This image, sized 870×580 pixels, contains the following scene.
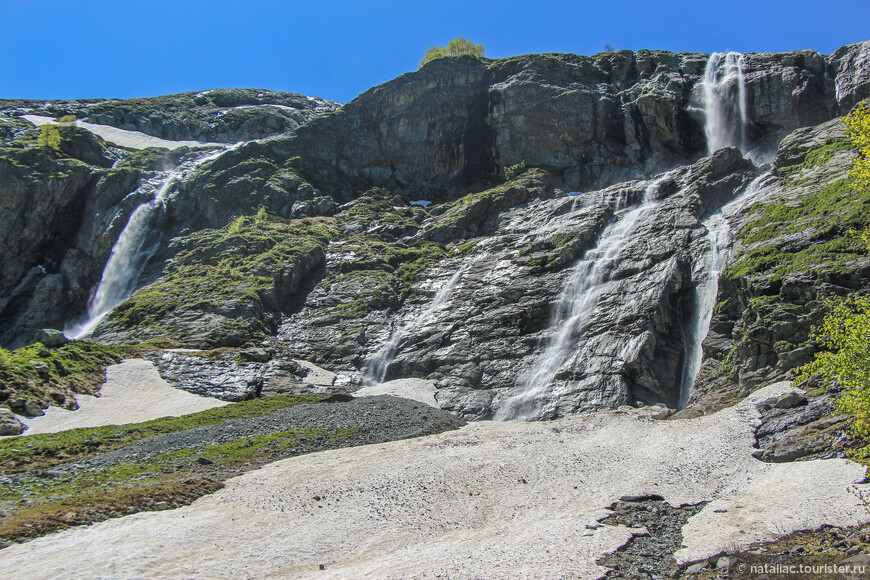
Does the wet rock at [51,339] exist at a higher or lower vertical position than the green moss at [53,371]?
higher

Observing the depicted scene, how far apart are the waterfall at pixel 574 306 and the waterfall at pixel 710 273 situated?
22.0 ft

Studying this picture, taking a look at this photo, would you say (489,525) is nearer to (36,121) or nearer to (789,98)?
(789,98)

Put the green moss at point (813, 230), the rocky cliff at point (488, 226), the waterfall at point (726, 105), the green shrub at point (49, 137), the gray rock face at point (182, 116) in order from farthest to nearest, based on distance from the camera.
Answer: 1. the gray rock face at point (182, 116)
2. the green shrub at point (49, 137)
3. the waterfall at point (726, 105)
4. the rocky cliff at point (488, 226)
5. the green moss at point (813, 230)

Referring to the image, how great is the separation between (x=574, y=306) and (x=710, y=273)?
9.93 metres

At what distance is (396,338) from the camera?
52.7 m

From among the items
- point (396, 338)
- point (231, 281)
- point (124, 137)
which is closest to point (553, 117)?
point (396, 338)

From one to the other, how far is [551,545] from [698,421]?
1453 centimetres

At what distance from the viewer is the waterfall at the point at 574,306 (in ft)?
130

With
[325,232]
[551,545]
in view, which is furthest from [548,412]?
[325,232]

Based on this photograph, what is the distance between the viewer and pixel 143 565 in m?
16.2

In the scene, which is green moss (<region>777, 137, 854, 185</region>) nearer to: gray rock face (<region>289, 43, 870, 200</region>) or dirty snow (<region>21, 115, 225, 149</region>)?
gray rock face (<region>289, 43, 870, 200</region>)

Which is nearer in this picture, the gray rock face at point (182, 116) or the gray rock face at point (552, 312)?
the gray rock face at point (552, 312)

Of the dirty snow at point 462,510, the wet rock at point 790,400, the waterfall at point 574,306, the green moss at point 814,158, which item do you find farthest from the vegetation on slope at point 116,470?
the green moss at point 814,158

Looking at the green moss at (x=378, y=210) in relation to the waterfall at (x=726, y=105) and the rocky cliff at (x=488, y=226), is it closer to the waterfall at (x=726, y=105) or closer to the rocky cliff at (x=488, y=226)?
the rocky cliff at (x=488, y=226)
